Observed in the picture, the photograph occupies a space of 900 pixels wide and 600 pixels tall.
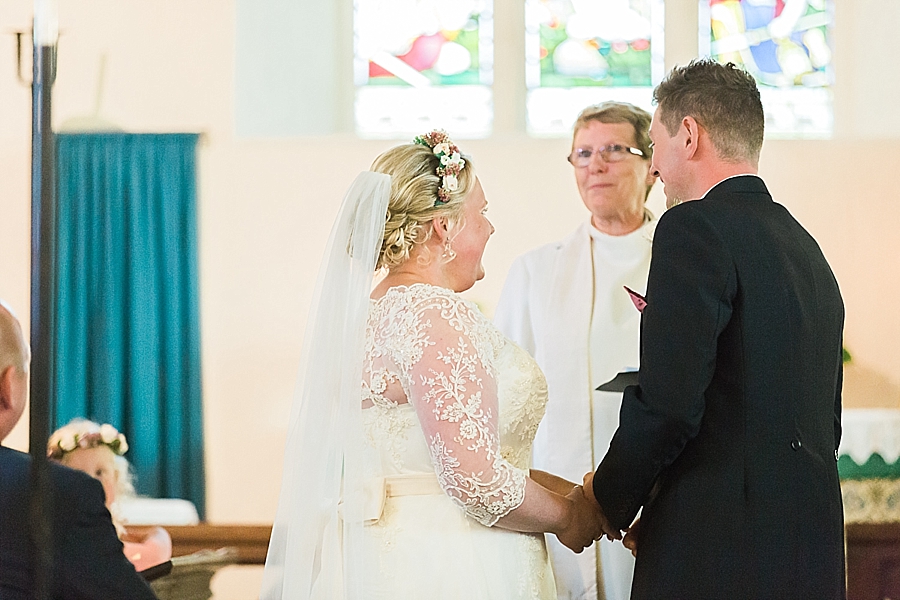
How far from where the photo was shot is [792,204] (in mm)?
5895

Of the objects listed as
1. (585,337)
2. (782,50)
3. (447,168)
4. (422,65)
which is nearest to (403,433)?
(447,168)

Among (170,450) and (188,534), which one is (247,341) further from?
(188,534)

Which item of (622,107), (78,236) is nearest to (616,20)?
(622,107)

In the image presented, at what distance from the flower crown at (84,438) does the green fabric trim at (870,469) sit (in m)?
3.62

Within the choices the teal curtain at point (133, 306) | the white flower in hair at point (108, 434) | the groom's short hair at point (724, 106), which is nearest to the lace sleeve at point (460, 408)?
the groom's short hair at point (724, 106)

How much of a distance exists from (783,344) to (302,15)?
15.6 ft

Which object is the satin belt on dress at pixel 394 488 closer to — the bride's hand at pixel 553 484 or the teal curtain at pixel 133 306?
the bride's hand at pixel 553 484

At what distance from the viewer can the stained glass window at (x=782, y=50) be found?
245 inches

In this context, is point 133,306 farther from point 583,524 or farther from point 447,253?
point 583,524

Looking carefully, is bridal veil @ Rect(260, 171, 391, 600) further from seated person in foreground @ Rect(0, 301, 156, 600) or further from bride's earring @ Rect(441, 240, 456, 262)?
seated person in foreground @ Rect(0, 301, 156, 600)

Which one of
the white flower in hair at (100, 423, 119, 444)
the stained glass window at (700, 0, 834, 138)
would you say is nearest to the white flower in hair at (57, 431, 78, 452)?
the white flower in hair at (100, 423, 119, 444)

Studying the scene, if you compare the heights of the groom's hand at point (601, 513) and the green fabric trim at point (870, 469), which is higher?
the groom's hand at point (601, 513)

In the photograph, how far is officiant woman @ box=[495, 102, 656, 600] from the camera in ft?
12.1

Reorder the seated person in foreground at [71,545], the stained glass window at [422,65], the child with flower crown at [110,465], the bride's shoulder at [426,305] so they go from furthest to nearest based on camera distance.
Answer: the stained glass window at [422,65] < the child with flower crown at [110,465] < the seated person in foreground at [71,545] < the bride's shoulder at [426,305]
